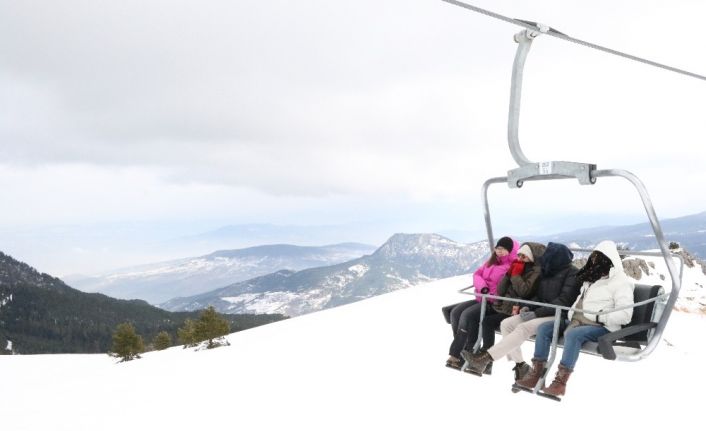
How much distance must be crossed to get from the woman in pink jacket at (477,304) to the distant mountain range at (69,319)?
136942 mm

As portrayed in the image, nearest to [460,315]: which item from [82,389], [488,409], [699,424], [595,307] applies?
[488,409]

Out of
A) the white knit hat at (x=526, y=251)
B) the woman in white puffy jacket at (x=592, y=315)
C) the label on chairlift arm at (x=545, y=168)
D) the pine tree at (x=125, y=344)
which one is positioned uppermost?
the label on chairlift arm at (x=545, y=168)

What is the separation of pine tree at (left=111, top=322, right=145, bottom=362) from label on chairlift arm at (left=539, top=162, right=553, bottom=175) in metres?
53.1

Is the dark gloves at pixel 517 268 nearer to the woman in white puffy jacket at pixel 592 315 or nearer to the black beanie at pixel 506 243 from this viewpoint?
the black beanie at pixel 506 243

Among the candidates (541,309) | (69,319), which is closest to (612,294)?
(541,309)

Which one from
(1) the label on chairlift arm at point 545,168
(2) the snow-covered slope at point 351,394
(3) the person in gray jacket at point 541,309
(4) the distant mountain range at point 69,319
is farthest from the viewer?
(4) the distant mountain range at point 69,319

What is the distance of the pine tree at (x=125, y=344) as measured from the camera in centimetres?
5212

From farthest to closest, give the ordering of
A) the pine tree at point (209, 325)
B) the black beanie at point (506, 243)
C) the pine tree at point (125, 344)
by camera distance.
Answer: the pine tree at point (125, 344) < the pine tree at point (209, 325) < the black beanie at point (506, 243)

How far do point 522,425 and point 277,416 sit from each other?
2764mm

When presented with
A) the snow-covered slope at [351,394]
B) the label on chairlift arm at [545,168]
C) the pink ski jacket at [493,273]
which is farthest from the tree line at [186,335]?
the label on chairlift arm at [545,168]

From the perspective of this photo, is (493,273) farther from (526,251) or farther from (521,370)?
(521,370)

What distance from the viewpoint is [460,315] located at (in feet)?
21.3

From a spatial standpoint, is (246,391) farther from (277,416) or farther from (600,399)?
(600,399)

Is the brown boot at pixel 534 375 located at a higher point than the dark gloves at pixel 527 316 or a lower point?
lower
